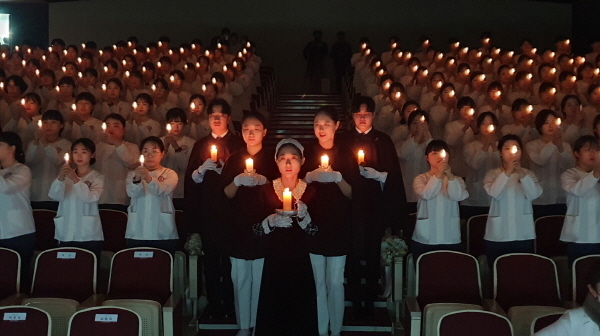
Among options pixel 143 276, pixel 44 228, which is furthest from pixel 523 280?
pixel 44 228

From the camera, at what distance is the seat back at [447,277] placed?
4715mm

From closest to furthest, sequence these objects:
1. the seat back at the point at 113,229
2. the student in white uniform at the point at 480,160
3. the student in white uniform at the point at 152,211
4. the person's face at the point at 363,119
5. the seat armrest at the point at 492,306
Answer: the seat armrest at the point at 492,306 → the student in white uniform at the point at 152,211 → the person's face at the point at 363,119 → the seat back at the point at 113,229 → the student in white uniform at the point at 480,160

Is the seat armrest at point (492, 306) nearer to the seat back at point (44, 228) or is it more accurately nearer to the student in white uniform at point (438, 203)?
the student in white uniform at point (438, 203)

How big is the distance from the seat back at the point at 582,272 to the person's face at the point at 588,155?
68cm

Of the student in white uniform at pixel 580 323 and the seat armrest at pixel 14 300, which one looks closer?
the student in white uniform at pixel 580 323

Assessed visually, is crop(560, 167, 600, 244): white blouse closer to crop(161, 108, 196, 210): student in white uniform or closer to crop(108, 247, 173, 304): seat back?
crop(108, 247, 173, 304): seat back

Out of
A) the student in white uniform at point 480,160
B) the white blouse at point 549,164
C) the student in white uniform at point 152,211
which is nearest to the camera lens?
the student in white uniform at point 152,211

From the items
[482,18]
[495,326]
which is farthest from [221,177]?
[482,18]

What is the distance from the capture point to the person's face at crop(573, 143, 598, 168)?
4949 millimetres

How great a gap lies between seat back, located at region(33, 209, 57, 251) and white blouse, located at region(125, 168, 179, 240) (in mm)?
859

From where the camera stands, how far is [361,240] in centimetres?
492

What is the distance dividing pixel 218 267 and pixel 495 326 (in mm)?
2277

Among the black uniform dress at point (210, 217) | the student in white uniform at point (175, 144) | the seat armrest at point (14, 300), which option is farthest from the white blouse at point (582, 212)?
the seat armrest at point (14, 300)

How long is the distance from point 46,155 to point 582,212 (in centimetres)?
428
